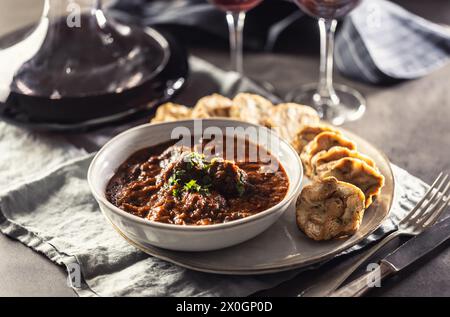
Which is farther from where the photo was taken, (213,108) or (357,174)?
(213,108)

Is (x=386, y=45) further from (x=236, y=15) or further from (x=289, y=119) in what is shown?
(x=289, y=119)

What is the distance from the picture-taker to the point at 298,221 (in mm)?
2289

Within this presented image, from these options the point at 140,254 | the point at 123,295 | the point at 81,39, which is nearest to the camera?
the point at 123,295

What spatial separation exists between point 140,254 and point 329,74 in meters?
1.69

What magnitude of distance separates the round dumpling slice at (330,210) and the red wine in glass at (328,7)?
43.8 inches

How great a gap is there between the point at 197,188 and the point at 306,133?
Answer: 23.9 inches

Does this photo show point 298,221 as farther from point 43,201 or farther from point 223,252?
point 43,201

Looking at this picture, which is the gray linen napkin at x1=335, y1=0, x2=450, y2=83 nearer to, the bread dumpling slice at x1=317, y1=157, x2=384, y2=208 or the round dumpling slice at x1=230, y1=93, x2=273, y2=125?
the round dumpling slice at x1=230, y1=93, x2=273, y2=125

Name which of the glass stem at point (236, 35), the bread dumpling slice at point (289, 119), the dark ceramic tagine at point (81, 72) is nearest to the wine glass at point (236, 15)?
the glass stem at point (236, 35)

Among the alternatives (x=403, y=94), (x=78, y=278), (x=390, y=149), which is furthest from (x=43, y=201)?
(x=403, y=94)

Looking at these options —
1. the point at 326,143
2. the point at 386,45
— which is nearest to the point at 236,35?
the point at 386,45

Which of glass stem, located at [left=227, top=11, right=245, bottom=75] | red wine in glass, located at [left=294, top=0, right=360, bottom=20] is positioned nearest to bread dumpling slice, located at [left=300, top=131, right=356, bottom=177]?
red wine in glass, located at [left=294, top=0, right=360, bottom=20]

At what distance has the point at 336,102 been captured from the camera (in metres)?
3.53

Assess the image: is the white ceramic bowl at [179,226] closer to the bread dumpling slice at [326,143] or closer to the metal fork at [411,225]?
the bread dumpling slice at [326,143]
